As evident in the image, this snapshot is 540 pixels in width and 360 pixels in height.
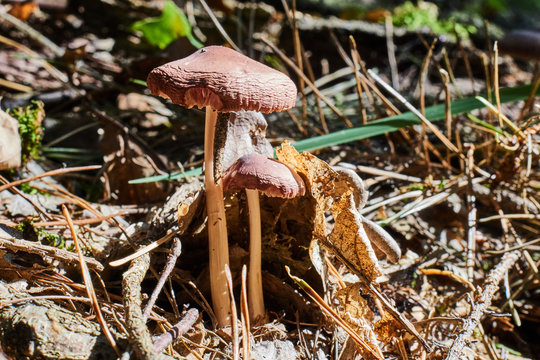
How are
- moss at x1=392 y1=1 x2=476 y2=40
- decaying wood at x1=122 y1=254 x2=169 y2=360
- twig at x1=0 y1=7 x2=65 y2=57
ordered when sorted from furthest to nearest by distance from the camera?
moss at x1=392 y1=1 x2=476 y2=40 → twig at x1=0 y1=7 x2=65 y2=57 → decaying wood at x1=122 y1=254 x2=169 y2=360

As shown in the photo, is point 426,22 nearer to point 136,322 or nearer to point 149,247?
point 149,247

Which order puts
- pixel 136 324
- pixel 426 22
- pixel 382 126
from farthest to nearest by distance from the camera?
pixel 426 22, pixel 382 126, pixel 136 324

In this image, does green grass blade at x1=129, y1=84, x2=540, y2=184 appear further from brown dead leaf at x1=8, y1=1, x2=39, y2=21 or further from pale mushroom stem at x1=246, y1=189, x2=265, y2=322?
brown dead leaf at x1=8, y1=1, x2=39, y2=21

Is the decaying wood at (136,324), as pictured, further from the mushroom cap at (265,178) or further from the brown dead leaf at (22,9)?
the brown dead leaf at (22,9)

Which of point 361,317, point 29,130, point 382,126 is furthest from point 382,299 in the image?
point 29,130

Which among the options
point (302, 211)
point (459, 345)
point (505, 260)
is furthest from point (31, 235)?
point (505, 260)

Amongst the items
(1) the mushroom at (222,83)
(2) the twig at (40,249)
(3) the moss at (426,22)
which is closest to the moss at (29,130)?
(2) the twig at (40,249)

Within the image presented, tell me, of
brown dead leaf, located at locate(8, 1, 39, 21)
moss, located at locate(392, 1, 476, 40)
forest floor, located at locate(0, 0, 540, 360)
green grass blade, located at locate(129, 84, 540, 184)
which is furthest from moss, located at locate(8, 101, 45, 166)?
moss, located at locate(392, 1, 476, 40)
